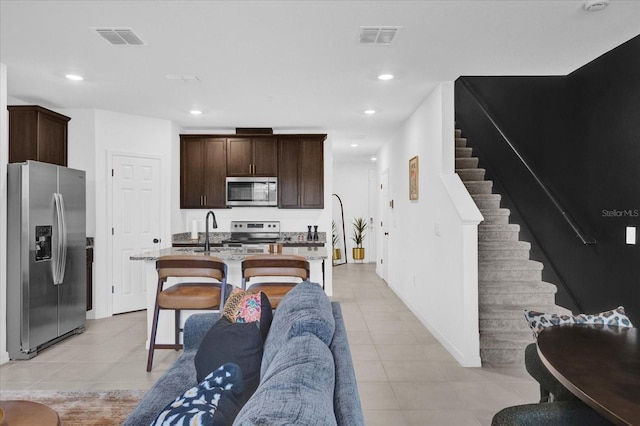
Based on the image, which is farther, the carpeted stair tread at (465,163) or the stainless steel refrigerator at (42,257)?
the carpeted stair tread at (465,163)

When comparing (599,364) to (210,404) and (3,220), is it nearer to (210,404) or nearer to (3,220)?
(210,404)

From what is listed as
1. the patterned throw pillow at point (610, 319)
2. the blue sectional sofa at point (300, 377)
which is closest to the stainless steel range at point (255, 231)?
the blue sectional sofa at point (300, 377)

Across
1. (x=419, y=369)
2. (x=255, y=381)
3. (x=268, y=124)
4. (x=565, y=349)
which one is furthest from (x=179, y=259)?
(x=268, y=124)

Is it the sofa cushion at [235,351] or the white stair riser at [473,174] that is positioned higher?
the white stair riser at [473,174]

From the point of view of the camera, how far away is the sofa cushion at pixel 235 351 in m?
1.70

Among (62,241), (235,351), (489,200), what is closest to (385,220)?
(489,200)

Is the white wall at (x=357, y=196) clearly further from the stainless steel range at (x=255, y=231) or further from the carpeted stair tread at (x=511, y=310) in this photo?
the carpeted stair tread at (x=511, y=310)

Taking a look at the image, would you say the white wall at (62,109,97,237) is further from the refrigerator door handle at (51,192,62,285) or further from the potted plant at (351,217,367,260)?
the potted plant at (351,217,367,260)

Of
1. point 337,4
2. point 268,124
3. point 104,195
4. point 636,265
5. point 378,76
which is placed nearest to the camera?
point 337,4

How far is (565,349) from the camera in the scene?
5.16 ft

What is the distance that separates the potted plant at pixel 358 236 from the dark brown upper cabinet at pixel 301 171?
390 cm

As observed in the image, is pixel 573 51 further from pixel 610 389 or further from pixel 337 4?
pixel 610 389

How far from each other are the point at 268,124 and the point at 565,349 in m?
5.28

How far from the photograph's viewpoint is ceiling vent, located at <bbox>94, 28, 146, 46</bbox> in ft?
9.98
